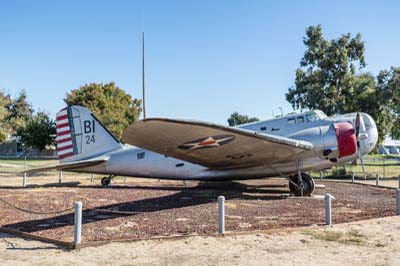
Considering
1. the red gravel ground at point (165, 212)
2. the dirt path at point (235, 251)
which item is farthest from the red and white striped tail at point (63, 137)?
the dirt path at point (235, 251)

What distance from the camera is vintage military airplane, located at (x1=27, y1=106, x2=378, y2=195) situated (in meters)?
10.9

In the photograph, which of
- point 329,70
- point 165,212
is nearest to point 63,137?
point 165,212

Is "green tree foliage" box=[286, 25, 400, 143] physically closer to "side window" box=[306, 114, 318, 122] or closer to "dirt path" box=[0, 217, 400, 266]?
"side window" box=[306, 114, 318, 122]

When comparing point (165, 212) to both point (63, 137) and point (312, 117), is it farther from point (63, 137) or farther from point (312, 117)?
point (63, 137)

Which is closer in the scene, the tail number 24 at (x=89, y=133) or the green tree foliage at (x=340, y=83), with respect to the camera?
the tail number 24 at (x=89, y=133)

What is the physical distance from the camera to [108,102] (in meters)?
55.1

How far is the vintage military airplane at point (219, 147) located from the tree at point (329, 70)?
67.6 feet

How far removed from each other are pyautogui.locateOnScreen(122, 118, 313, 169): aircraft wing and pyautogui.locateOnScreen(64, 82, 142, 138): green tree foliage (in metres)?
28.0

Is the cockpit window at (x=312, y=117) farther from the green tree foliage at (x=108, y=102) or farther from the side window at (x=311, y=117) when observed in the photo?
the green tree foliage at (x=108, y=102)

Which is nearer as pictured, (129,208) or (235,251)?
(235,251)

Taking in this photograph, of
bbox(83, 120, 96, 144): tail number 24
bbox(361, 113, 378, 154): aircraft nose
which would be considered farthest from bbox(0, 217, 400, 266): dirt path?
bbox(83, 120, 96, 144): tail number 24

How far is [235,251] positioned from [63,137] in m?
13.2

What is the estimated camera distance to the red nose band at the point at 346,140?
14.0 metres

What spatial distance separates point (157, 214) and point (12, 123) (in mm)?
45235
